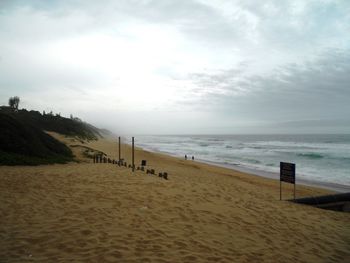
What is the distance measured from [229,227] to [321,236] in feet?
8.57

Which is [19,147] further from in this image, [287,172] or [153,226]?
[287,172]

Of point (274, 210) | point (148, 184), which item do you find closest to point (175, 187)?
point (148, 184)

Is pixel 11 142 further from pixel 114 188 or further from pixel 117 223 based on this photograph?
pixel 117 223

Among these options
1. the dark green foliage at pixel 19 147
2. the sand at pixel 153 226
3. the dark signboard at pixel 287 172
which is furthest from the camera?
the dark green foliage at pixel 19 147

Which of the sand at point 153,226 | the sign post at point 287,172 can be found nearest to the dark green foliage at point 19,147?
the sand at point 153,226

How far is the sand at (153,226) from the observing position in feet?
17.4

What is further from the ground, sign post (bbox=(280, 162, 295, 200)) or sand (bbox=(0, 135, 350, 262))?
sign post (bbox=(280, 162, 295, 200))

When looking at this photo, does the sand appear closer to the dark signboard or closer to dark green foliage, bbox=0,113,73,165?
the dark signboard

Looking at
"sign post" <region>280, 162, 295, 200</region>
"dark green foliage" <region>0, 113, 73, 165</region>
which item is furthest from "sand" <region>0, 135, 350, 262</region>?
"dark green foliage" <region>0, 113, 73, 165</region>

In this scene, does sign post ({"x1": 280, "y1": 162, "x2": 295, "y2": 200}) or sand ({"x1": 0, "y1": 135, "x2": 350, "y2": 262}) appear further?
sign post ({"x1": 280, "y1": 162, "x2": 295, "y2": 200})

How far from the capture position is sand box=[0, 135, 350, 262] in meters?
5.30

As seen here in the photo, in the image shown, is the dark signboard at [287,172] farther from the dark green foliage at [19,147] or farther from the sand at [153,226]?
the dark green foliage at [19,147]

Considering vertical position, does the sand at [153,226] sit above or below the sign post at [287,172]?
below

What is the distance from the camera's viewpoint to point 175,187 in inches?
461
